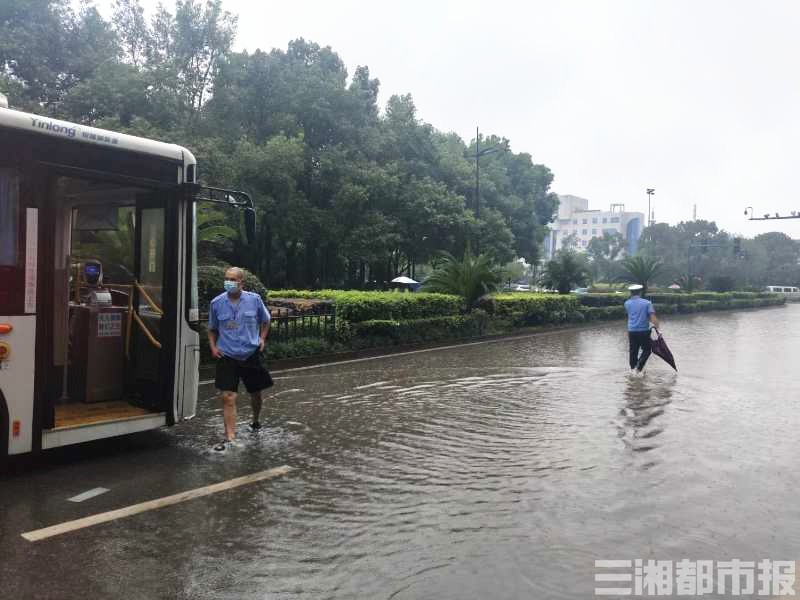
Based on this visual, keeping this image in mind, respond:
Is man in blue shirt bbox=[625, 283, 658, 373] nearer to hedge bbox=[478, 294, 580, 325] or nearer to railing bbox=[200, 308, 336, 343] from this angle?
railing bbox=[200, 308, 336, 343]

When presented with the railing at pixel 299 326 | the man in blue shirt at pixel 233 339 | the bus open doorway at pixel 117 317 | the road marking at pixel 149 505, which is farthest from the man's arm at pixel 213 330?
→ the railing at pixel 299 326

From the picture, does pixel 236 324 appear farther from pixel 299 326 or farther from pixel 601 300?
pixel 601 300

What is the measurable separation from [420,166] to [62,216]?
27256 millimetres

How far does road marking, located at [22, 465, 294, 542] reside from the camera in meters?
4.38

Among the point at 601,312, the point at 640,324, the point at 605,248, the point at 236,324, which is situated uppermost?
the point at 605,248

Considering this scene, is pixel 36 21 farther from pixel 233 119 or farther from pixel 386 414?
pixel 386 414

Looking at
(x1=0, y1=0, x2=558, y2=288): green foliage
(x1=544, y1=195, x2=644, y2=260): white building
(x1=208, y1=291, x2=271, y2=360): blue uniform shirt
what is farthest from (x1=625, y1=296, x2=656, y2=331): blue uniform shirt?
(x1=544, y1=195, x2=644, y2=260): white building

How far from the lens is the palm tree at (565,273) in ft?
93.6

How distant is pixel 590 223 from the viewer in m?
152

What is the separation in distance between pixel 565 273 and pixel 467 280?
975cm

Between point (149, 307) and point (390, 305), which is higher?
point (149, 307)

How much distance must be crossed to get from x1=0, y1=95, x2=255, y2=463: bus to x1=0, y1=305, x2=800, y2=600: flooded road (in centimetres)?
48

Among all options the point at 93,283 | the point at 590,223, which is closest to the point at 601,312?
the point at 93,283

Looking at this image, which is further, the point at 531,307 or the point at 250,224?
the point at 531,307
